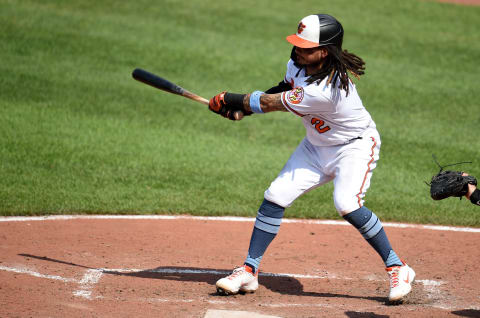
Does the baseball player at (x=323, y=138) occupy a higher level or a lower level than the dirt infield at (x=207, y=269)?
higher

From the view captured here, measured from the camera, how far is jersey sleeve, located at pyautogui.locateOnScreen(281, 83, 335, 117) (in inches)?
184

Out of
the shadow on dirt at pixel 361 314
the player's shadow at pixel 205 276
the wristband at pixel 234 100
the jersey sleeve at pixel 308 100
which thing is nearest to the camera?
the shadow on dirt at pixel 361 314

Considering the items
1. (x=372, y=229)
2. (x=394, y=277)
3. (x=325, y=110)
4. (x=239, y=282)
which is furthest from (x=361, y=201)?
(x=239, y=282)

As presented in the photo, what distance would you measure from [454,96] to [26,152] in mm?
6385

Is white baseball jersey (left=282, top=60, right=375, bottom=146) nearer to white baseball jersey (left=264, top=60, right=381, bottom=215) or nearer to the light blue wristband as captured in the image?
white baseball jersey (left=264, top=60, right=381, bottom=215)

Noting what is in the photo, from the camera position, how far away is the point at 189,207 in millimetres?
7043

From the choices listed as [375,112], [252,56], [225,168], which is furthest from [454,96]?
[225,168]

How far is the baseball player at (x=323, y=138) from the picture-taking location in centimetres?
473

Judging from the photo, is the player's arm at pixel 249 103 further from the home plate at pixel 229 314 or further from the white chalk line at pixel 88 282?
the white chalk line at pixel 88 282

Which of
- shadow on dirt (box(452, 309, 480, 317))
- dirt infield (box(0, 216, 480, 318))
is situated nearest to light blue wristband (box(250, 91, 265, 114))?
dirt infield (box(0, 216, 480, 318))

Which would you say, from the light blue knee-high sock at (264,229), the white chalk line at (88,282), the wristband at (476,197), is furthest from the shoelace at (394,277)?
the white chalk line at (88,282)

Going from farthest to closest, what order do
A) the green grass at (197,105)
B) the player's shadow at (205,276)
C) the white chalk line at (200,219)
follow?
the green grass at (197,105) → the white chalk line at (200,219) → the player's shadow at (205,276)

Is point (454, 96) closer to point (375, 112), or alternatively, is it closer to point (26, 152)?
point (375, 112)

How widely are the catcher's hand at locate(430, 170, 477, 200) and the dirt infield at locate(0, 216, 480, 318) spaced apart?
2.44ft
